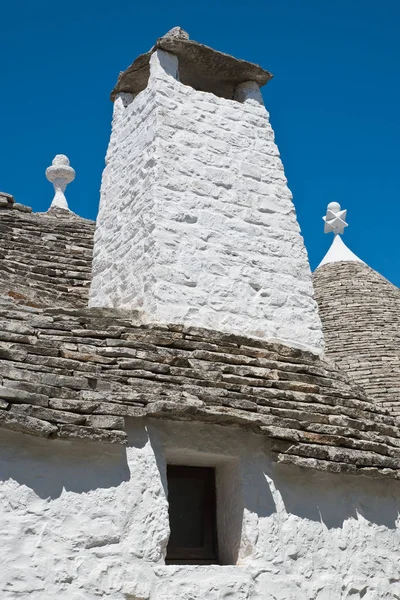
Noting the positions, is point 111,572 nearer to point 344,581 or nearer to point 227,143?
point 344,581

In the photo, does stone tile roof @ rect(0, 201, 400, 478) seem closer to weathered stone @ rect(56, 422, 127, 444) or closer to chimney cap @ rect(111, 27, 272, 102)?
weathered stone @ rect(56, 422, 127, 444)

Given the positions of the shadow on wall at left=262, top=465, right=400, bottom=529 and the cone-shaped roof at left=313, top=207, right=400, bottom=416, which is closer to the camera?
the shadow on wall at left=262, top=465, right=400, bottom=529

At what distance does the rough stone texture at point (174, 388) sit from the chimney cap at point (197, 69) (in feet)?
9.78

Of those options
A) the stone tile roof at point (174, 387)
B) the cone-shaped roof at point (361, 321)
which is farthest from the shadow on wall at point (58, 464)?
the cone-shaped roof at point (361, 321)

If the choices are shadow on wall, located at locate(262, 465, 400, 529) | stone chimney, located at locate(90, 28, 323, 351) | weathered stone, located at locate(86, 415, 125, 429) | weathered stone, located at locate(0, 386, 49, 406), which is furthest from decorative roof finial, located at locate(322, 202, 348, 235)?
weathered stone, located at locate(0, 386, 49, 406)

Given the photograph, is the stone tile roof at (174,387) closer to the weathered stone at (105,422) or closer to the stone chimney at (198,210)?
the weathered stone at (105,422)

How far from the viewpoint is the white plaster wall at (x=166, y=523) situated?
433 centimetres

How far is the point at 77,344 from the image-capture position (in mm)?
5371

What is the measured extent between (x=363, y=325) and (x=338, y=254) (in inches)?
107

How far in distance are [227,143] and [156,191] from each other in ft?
3.68

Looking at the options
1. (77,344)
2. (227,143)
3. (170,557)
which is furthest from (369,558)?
(227,143)

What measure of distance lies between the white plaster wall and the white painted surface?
825 centimetres

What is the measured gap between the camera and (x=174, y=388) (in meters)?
A: 5.22

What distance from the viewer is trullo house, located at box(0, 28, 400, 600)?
4.50 metres
